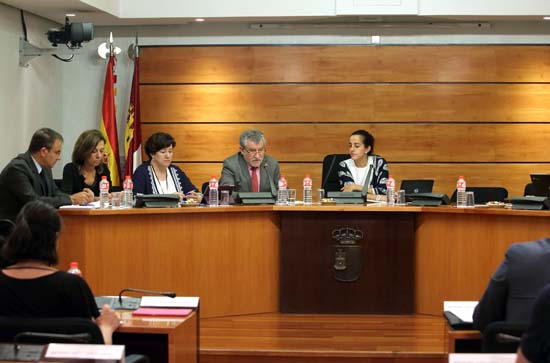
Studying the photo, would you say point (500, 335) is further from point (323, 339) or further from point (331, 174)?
point (331, 174)

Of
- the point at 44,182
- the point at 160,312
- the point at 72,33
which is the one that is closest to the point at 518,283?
the point at 160,312

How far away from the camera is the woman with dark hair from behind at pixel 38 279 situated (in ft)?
11.4

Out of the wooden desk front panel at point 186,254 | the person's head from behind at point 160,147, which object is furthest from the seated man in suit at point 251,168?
Answer: the wooden desk front panel at point 186,254

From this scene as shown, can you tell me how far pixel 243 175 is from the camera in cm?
718

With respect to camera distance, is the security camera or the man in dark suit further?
the security camera

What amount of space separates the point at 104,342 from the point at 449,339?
56.9 inches

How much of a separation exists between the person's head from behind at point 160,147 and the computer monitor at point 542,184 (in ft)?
9.22

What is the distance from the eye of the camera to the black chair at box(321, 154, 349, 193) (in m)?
7.60

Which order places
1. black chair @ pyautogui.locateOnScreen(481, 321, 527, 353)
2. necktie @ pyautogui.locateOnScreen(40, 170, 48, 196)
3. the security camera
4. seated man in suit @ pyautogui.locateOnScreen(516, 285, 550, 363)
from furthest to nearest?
the security camera, necktie @ pyautogui.locateOnScreen(40, 170, 48, 196), black chair @ pyautogui.locateOnScreen(481, 321, 527, 353), seated man in suit @ pyautogui.locateOnScreen(516, 285, 550, 363)

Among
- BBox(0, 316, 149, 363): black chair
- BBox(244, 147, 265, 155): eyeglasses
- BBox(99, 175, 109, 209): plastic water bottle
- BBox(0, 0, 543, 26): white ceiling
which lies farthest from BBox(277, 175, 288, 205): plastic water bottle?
BBox(0, 316, 149, 363): black chair

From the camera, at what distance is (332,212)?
21.7 ft

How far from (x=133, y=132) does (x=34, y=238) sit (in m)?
6.07

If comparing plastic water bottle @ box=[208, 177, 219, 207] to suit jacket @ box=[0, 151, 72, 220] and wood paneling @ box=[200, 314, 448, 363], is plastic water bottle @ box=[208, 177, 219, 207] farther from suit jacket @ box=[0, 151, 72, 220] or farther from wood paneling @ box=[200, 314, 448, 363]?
suit jacket @ box=[0, 151, 72, 220]

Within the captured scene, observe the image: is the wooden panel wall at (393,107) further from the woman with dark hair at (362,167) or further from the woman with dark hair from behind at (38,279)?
the woman with dark hair from behind at (38,279)
